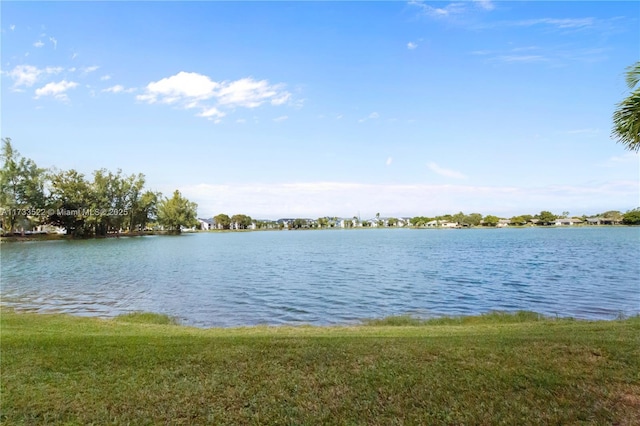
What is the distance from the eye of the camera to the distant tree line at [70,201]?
7725 centimetres

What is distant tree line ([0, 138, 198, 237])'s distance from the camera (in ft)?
253

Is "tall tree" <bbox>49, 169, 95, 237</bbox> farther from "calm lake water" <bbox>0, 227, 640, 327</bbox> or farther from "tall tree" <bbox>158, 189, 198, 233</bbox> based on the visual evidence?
"calm lake water" <bbox>0, 227, 640, 327</bbox>

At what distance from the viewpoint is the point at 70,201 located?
289ft

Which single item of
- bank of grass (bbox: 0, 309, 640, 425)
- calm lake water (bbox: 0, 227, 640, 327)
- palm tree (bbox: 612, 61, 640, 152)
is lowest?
calm lake water (bbox: 0, 227, 640, 327)

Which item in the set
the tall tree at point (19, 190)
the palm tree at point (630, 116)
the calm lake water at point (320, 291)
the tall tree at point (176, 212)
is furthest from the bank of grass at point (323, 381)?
the tall tree at point (176, 212)

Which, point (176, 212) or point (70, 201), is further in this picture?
point (176, 212)

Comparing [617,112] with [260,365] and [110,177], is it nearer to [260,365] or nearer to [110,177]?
[260,365]

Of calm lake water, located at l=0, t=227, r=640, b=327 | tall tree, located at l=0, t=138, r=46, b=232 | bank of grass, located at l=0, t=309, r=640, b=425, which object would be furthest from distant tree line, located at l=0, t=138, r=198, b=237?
bank of grass, located at l=0, t=309, r=640, b=425

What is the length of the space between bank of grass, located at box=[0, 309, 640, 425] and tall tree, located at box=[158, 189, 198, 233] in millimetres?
139527

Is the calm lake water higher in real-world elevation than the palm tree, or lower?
lower

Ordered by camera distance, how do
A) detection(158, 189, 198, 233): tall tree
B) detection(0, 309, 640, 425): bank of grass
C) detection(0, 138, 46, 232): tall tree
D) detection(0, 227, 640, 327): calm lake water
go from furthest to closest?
detection(158, 189, 198, 233): tall tree → detection(0, 138, 46, 232): tall tree → detection(0, 227, 640, 327): calm lake water → detection(0, 309, 640, 425): bank of grass

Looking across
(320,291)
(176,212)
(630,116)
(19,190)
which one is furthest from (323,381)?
(176,212)

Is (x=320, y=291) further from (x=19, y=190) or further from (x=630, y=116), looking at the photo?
(x=19, y=190)

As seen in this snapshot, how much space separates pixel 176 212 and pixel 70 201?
5467 cm
